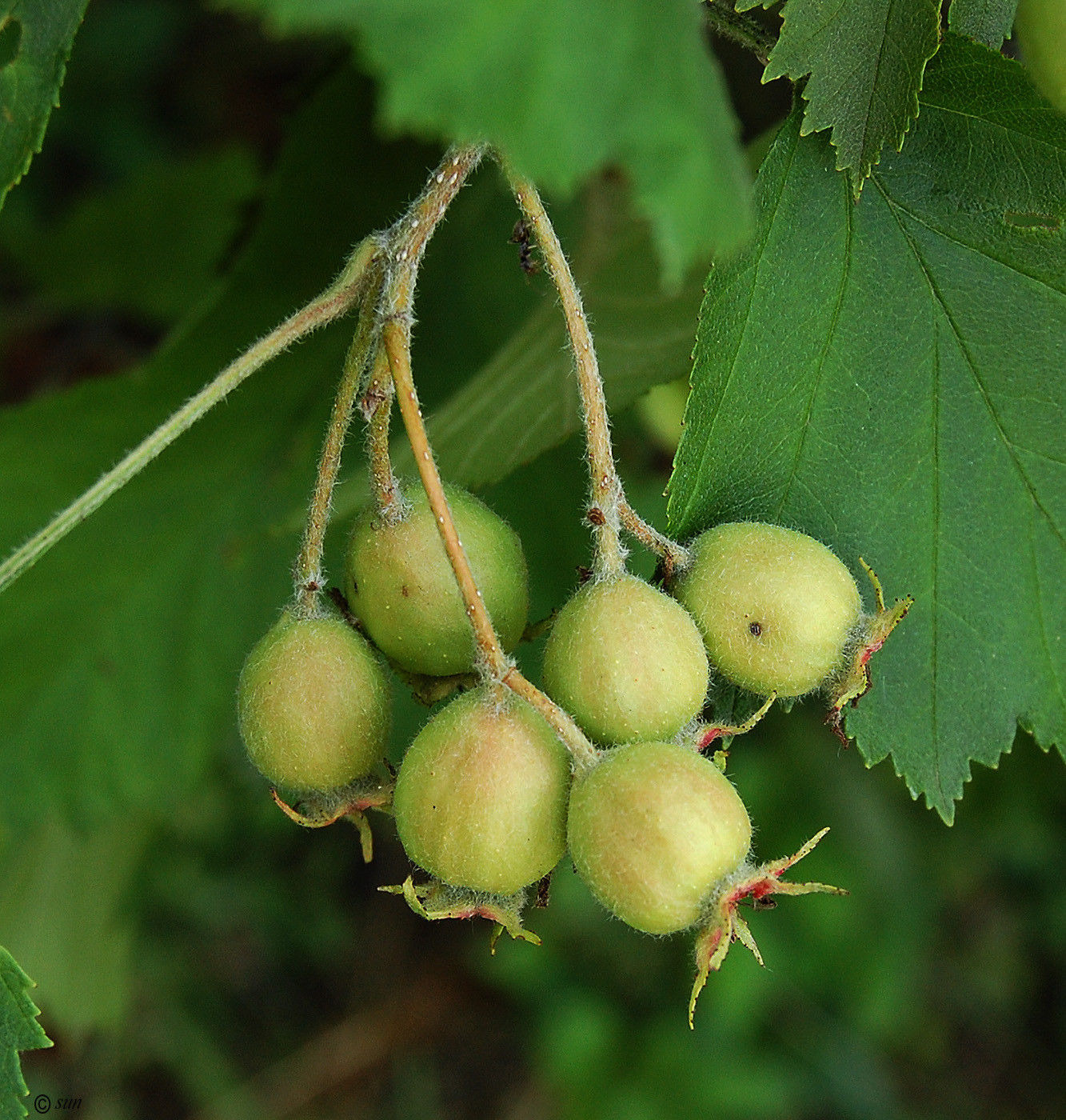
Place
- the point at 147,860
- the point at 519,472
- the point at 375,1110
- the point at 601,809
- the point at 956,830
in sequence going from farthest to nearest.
→ the point at 375,1110
the point at 956,830
the point at 147,860
the point at 519,472
the point at 601,809

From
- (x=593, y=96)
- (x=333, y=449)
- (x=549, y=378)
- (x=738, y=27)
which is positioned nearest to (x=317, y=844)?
(x=549, y=378)

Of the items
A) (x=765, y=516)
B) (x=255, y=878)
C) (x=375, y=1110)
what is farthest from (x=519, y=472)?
(x=375, y=1110)

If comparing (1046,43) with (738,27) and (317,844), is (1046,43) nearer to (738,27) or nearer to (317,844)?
(738,27)

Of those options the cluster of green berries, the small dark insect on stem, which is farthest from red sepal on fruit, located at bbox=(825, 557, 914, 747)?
the small dark insect on stem

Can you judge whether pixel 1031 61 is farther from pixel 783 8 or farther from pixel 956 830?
pixel 956 830

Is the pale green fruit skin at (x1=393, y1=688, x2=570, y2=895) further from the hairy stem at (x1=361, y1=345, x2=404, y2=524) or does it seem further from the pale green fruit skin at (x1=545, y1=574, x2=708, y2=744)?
the hairy stem at (x1=361, y1=345, x2=404, y2=524)

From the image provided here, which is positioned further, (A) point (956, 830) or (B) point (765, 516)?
(A) point (956, 830)
